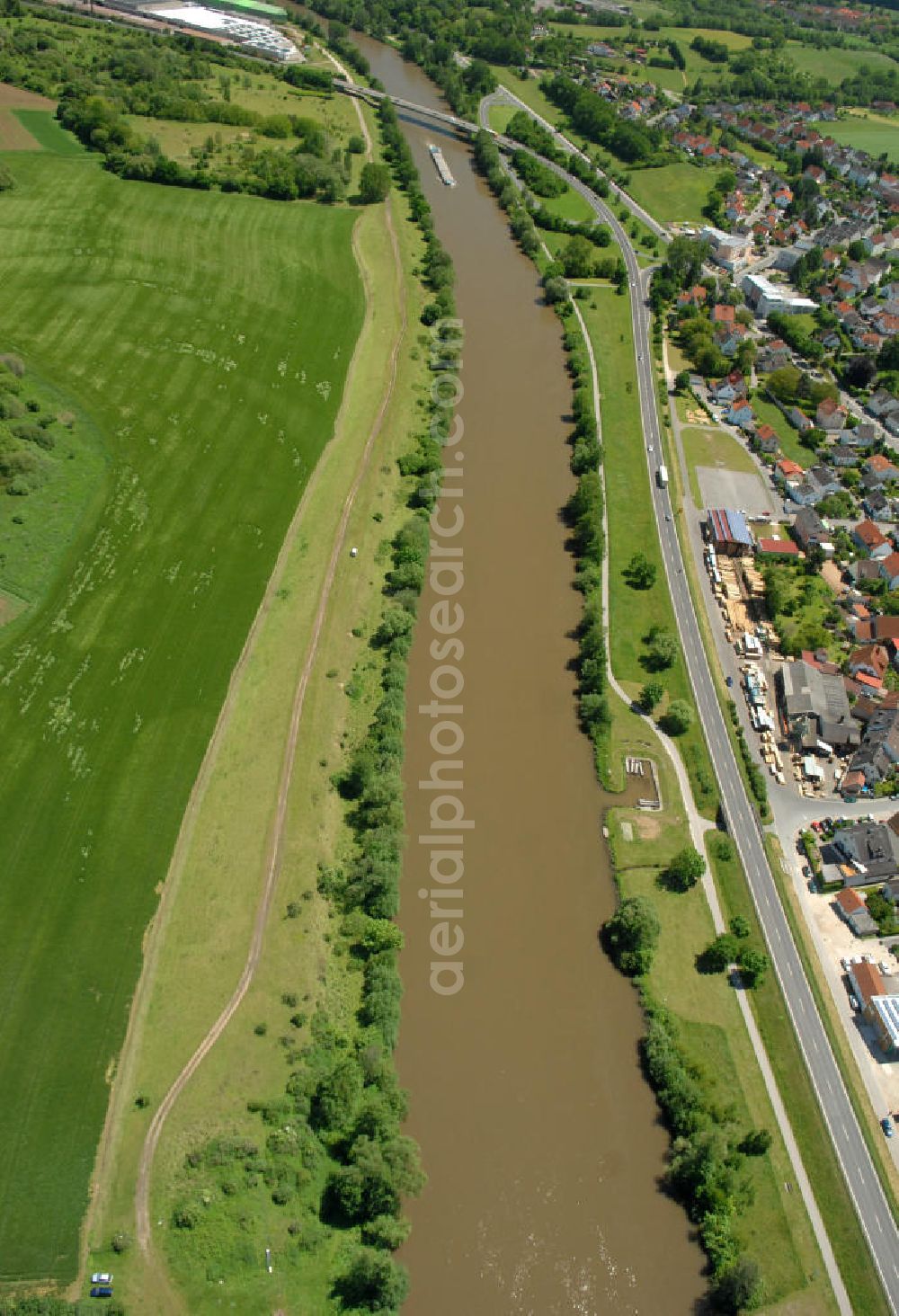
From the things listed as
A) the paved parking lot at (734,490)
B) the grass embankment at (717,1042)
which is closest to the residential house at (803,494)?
the paved parking lot at (734,490)

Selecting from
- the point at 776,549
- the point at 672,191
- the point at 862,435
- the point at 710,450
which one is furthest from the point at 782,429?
the point at 672,191

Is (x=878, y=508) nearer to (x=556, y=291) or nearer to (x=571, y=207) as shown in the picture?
(x=556, y=291)

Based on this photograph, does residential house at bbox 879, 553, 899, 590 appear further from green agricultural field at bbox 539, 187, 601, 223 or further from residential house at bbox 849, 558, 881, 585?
green agricultural field at bbox 539, 187, 601, 223

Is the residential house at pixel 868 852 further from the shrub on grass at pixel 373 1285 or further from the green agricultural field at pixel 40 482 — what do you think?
the green agricultural field at pixel 40 482

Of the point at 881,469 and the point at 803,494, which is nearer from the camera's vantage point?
the point at 803,494

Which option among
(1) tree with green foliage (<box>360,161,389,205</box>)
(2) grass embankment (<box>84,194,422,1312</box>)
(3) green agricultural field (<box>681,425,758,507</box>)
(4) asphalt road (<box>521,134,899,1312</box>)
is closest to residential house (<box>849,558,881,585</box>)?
(4) asphalt road (<box>521,134,899,1312</box>)

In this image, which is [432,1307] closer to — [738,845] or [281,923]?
[281,923]

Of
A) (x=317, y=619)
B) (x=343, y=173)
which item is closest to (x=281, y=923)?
(x=317, y=619)

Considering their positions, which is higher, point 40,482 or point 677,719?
point 677,719
